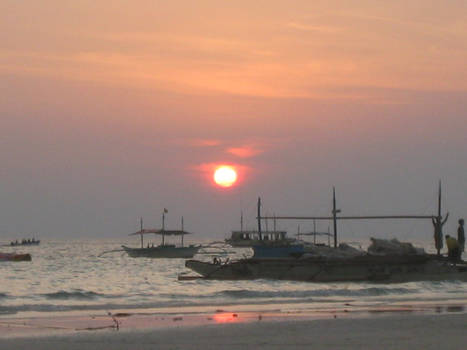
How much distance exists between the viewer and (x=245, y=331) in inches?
811

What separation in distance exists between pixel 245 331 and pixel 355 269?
78.0 ft

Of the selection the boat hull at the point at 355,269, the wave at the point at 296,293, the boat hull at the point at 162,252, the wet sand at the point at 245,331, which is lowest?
the boat hull at the point at 162,252

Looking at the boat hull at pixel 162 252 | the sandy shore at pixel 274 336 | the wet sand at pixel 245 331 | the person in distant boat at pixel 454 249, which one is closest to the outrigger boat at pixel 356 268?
the person in distant boat at pixel 454 249

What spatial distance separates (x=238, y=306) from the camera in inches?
1179

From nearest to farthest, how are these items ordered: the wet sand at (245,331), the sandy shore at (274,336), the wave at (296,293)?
the sandy shore at (274,336)
the wet sand at (245,331)
the wave at (296,293)

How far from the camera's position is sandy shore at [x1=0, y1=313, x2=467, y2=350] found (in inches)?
710

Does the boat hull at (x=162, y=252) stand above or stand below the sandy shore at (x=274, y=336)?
below

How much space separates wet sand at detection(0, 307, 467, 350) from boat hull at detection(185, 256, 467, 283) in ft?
57.2

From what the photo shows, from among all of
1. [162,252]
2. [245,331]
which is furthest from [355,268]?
[162,252]

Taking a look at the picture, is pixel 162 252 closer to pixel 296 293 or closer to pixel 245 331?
pixel 296 293

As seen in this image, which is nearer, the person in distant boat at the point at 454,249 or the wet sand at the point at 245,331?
the wet sand at the point at 245,331

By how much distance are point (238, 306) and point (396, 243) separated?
19.5 m

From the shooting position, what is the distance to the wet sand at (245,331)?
1817cm

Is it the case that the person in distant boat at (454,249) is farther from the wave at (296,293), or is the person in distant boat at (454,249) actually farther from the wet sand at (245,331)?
the wet sand at (245,331)
